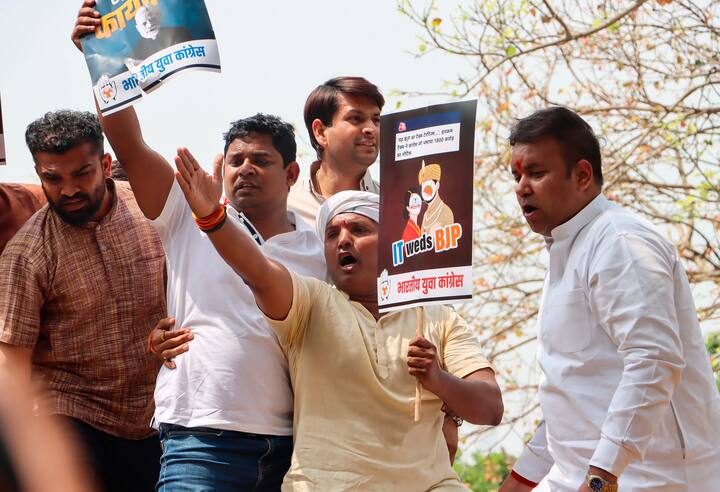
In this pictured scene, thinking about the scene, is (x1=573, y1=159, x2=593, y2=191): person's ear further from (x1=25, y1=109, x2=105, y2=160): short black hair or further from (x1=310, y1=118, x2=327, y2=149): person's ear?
(x1=25, y1=109, x2=105, y2=160): short black hair

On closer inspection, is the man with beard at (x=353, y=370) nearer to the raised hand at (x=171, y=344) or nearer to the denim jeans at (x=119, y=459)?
the raised hand at (x=171, y=344)

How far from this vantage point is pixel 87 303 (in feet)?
14.4

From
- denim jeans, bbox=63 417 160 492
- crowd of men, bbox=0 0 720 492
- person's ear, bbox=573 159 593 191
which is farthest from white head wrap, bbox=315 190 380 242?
denim jeans, bbox=63 417 160 492

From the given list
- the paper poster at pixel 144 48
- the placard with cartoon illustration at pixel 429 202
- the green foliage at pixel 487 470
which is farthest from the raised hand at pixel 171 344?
the green foliage at pixel 487 470

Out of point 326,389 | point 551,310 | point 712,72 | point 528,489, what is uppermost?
point 712,72

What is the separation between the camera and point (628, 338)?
352 cm

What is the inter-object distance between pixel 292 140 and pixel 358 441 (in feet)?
4.41

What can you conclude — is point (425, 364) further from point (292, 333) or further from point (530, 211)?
point (530, 211)

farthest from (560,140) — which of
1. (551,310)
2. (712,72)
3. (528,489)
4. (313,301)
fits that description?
(712,72)

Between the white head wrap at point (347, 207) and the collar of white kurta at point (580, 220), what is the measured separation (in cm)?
73

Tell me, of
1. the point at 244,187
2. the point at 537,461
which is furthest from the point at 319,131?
the point at 537,461

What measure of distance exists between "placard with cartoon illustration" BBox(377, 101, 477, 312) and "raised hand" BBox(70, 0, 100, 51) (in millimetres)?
1098

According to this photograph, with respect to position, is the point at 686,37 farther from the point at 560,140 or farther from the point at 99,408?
the point at 99,408

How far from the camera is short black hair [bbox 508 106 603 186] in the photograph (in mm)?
3891
